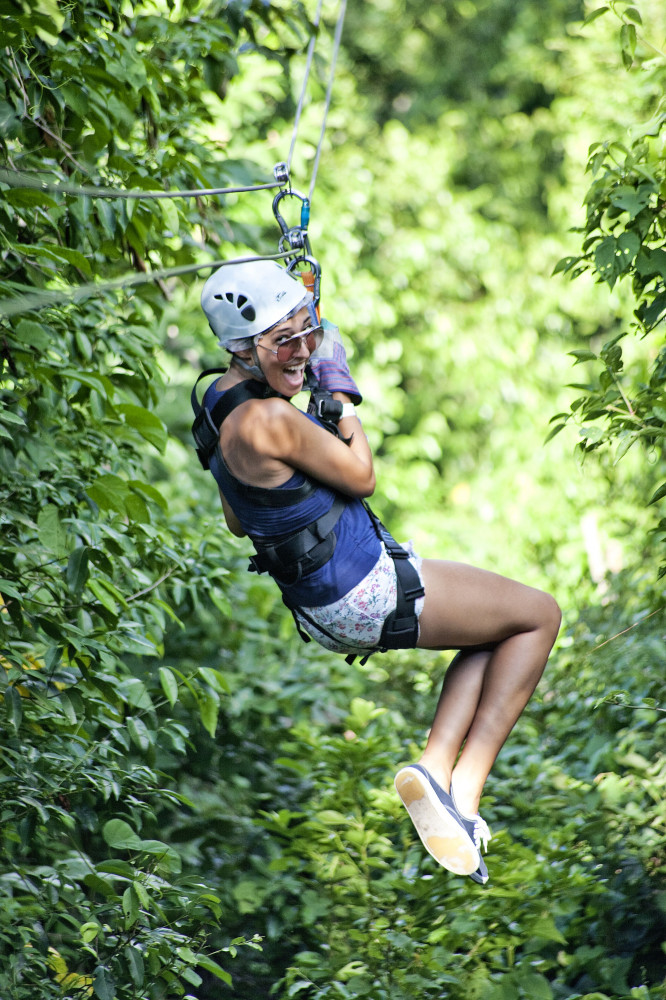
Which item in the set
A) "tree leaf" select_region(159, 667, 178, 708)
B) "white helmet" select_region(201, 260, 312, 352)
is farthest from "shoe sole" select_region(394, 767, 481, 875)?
"white helmet" select_region(201, 260, 312, 352)

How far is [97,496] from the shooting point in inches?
92.6

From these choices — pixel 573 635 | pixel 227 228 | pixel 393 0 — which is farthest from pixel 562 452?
pixel 393 0

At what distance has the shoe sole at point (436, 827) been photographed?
2553 millimetres

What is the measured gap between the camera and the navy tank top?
2520mm

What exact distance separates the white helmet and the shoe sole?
117cm

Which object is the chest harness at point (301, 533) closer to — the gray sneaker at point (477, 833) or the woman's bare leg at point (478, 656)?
the woman's bare leg at point (478, 656)

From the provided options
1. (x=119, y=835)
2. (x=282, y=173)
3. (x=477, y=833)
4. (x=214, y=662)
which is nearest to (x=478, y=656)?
(x=477, y=833)

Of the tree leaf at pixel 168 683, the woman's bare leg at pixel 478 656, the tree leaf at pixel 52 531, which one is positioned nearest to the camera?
the tree leaf at pixel 52 531

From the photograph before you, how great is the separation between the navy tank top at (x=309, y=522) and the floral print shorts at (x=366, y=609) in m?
0.02

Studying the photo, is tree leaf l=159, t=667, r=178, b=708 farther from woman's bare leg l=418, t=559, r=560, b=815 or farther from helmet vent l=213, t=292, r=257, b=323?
helmet vent l=213, t=292, r=257, b=323

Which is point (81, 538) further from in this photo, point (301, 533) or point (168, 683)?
point (301, 533)

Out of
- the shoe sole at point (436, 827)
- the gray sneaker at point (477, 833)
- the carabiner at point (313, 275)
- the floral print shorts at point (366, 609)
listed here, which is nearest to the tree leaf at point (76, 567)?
the floral print shorts at point (366, 609)

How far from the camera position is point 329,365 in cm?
258

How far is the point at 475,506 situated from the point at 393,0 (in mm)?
6491
